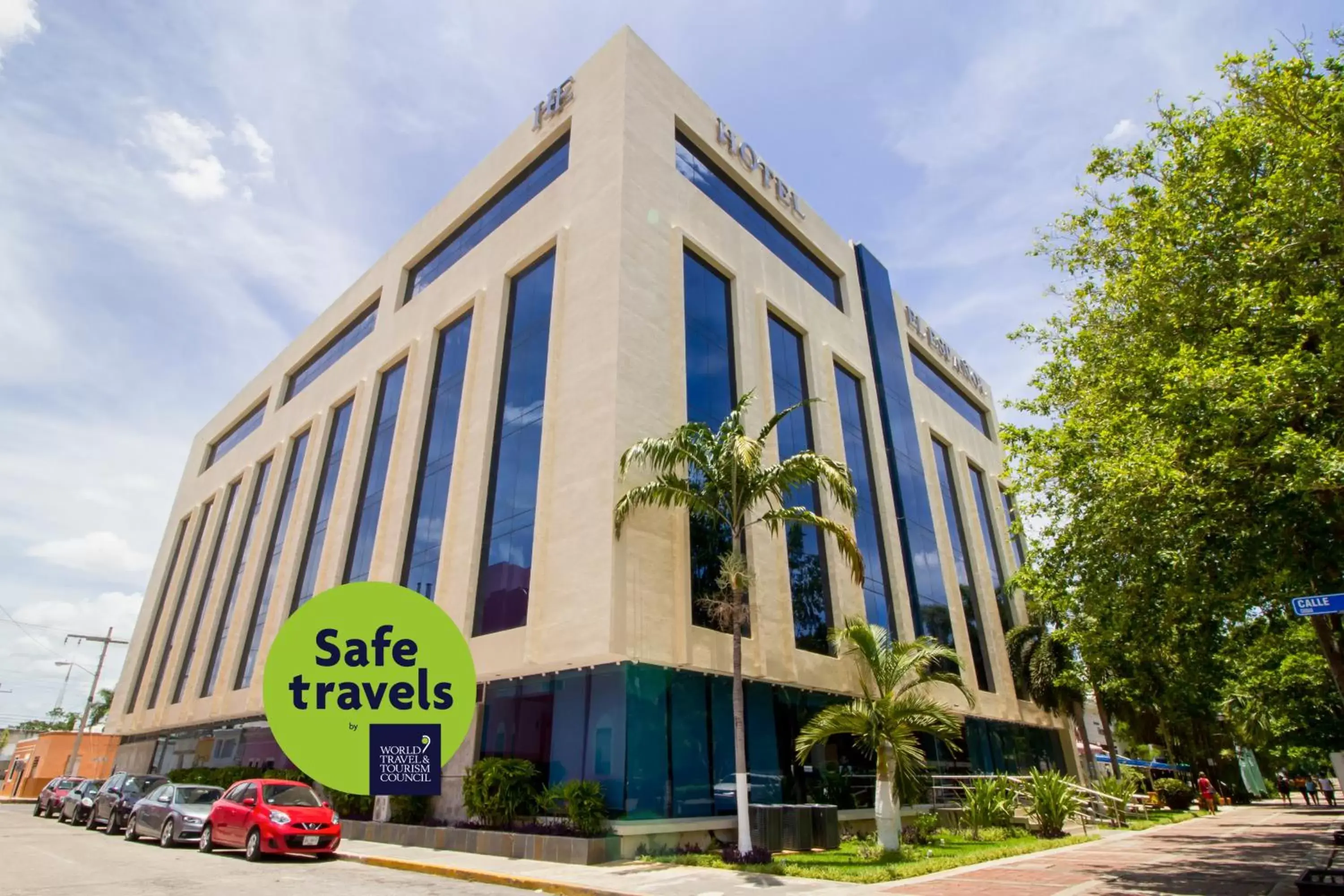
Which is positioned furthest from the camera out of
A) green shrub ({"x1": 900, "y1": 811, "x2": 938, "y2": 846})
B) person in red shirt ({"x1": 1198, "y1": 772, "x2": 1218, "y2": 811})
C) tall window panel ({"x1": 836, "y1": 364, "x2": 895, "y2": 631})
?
person in red shirt ({"x1": 1198, "y1": 772, "x2": 1218, "y2": 811})

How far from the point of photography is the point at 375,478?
2848 centimetres

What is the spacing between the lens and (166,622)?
4278 cm

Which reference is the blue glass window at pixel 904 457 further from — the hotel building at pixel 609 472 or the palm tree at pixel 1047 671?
the palm tree at pixel 1047 671

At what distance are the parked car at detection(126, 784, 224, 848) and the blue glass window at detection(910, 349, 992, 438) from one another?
111ft

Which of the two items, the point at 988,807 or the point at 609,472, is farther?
the point at 988,807

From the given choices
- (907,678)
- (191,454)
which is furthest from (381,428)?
(191,454)

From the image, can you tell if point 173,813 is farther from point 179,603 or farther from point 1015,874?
point 179,603

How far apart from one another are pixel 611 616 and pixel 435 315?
1705 cm

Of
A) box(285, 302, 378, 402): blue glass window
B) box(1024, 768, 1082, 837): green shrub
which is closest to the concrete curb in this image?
box(1024, 768, 1082, 837): green shrub

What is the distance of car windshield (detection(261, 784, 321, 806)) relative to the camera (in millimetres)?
14758

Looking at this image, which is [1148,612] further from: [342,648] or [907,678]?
[342,648]

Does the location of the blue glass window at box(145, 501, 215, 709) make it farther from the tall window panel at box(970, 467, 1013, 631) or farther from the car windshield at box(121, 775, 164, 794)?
the tall window panel at box(970, 467, 1013, 631)

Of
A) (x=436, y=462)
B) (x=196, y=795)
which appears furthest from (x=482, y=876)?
(x=436, y=462)

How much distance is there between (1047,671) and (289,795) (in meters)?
31.7
